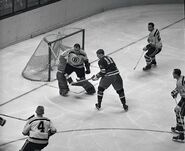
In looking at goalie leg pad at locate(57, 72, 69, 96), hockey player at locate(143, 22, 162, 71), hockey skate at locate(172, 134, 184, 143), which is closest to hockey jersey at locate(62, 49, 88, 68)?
goalie leg pad at locate(57, 72, 69, 96)

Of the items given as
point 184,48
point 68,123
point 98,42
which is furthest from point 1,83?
point 184,48

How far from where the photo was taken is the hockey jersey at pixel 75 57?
490 inches

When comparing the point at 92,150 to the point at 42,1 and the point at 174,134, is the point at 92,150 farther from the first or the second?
the point at 42,1

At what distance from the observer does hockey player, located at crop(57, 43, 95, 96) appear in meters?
12.5

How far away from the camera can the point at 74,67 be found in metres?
12.7

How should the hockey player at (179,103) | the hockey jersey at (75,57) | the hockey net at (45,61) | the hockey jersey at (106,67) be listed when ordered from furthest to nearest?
the hockey net at (45,61)
the hockey jersey at (75,57)
the hockey jersey at (106,67)
the hockey player at (179,103)

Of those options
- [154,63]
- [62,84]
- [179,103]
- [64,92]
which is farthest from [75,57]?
[179,103]

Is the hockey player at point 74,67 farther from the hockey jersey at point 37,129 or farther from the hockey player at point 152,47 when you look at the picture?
the hockey jersey at point 37,129

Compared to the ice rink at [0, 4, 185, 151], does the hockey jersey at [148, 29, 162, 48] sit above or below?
above

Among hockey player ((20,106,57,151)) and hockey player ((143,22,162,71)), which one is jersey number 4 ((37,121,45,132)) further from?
hockey player ((143,22,162,71))

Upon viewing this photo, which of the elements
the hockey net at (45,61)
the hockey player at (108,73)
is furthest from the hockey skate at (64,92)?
the hockey player at (108,73)

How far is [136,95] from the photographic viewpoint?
42.2 ft

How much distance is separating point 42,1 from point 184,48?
3.91 metres

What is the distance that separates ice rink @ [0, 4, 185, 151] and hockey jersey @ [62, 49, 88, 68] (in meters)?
0.68
